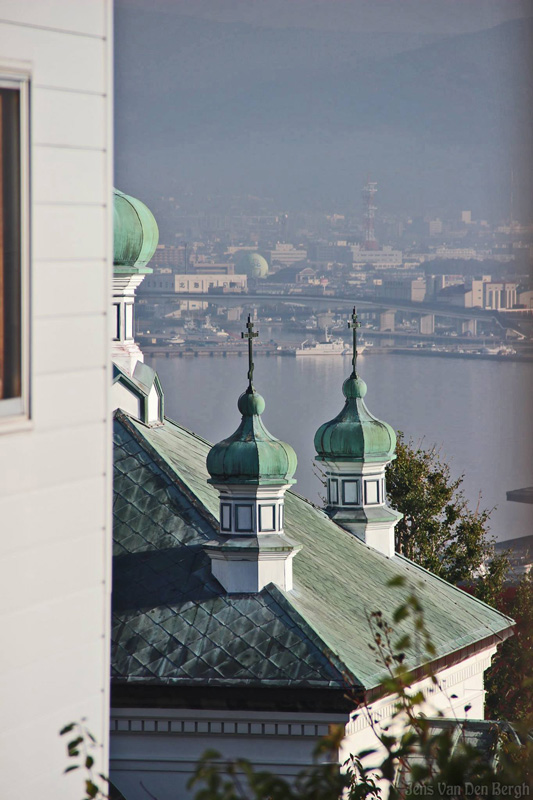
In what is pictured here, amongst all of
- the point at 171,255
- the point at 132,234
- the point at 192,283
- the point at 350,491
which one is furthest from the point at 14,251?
the point at 171,255

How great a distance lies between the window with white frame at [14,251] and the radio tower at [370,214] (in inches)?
1527

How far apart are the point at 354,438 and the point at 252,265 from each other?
19.8 metres

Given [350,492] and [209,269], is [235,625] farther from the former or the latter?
[209,269]

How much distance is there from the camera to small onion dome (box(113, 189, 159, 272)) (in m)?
17.2

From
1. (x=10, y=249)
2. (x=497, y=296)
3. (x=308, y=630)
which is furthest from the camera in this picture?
(x=497, y=296)

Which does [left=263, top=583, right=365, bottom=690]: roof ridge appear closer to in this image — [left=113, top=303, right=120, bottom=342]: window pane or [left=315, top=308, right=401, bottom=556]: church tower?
[left=315, top=308, right=401, bottom=556]: church tower

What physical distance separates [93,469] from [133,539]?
8076mm

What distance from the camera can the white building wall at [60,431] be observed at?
577cm

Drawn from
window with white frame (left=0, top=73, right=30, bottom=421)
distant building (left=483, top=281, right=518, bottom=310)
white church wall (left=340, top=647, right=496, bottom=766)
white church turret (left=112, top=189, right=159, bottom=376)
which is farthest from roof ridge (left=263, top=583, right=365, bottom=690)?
window with white frame (left=0, top=73, right=30, bottom=421)

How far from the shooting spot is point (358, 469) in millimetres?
17297

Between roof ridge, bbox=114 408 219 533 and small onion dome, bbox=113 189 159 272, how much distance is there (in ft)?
7.25

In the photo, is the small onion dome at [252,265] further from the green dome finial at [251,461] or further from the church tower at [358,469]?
the green dome finial at [251,461]

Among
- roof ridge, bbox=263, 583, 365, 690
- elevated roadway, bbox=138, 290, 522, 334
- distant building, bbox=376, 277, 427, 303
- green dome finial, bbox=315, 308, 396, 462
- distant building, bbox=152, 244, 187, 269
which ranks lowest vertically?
roof ridge, bbox=263, 583, 365, 690

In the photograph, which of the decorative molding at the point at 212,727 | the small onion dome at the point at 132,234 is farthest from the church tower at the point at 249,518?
the small onion dome at the point at 132,234
